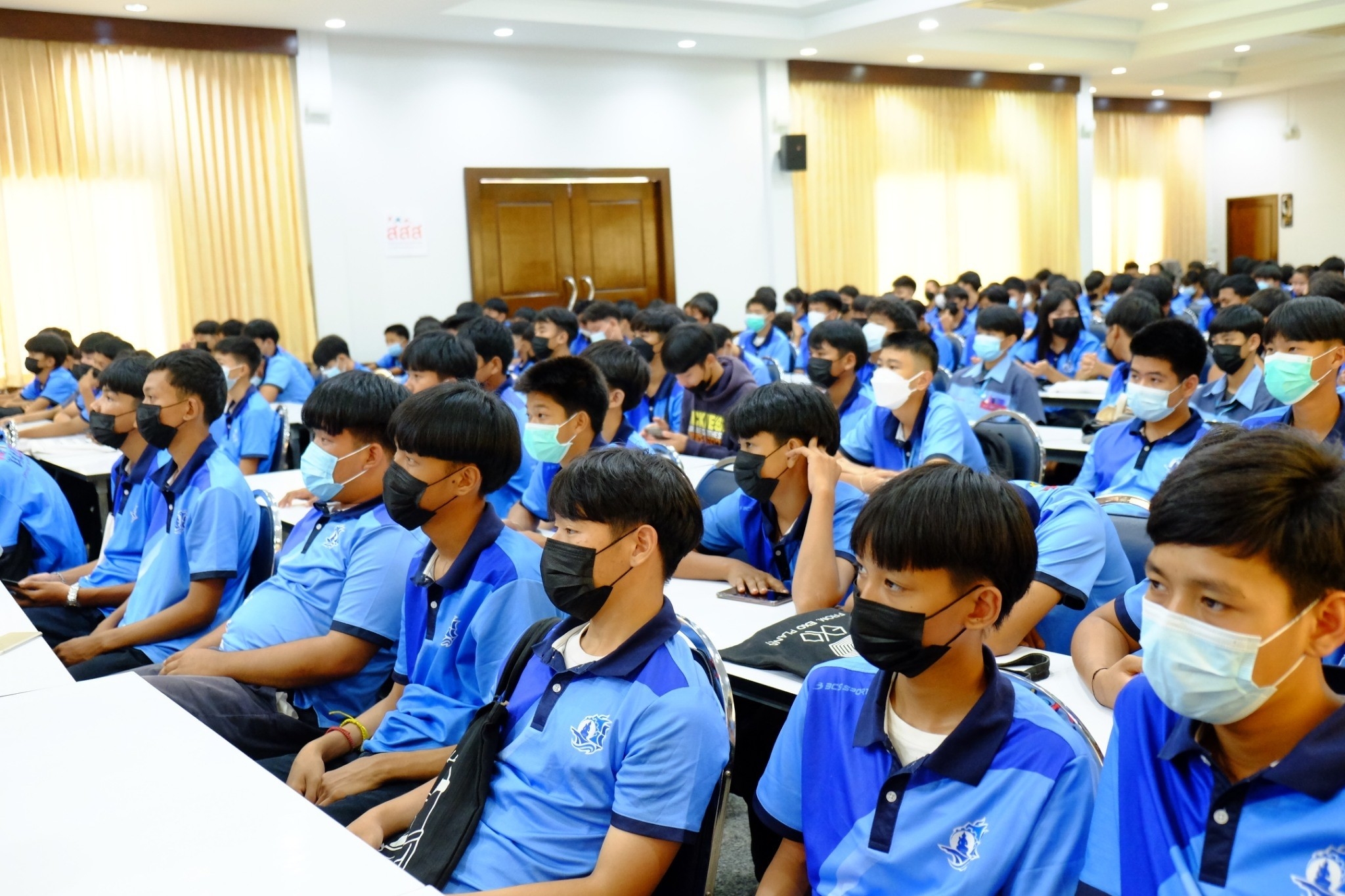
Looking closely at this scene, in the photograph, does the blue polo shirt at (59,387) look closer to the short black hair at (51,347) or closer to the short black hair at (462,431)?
the short black hair at (51,347)

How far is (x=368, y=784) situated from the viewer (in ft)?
6.82

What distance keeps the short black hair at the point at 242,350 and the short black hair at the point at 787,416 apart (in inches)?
143

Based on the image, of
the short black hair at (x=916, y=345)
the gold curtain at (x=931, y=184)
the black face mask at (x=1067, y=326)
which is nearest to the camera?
the short black hair at (x=916, y=345)

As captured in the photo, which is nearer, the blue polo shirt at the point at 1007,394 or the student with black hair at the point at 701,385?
the student with black hair at the point at 701,385

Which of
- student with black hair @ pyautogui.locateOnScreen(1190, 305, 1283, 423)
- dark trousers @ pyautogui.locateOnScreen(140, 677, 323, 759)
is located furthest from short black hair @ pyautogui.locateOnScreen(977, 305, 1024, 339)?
dark trousers @ pyautogui.locateOnScreen(140, 677, 323, 759)

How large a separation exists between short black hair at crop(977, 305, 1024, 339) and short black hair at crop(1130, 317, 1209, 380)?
2.84 metres

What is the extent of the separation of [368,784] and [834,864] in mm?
960

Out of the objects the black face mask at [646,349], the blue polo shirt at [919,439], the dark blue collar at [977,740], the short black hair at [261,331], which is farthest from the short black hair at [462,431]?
the short black hair at [261,331]

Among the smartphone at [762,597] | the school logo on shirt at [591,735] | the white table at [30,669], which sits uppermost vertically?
the school logo on shirt at [591,735]

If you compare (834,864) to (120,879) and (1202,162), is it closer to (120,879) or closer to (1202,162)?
(120,879)

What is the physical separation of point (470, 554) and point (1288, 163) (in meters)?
17.8

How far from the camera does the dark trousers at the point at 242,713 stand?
2379 millimetres

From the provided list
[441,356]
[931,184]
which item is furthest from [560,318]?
[931,184]

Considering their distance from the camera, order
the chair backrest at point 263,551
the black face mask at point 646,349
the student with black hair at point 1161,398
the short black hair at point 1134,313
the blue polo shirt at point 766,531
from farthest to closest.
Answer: the short black hair at point 1134,313 < the black face mask at point 646,349 < the student with black hair at point 1161,398 < the chair backrest at point 263,551 < the blue polo shirt at point 766,531
